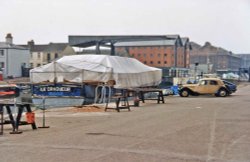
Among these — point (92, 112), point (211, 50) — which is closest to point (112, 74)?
point (92, 112)

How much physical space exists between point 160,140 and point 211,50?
562ft

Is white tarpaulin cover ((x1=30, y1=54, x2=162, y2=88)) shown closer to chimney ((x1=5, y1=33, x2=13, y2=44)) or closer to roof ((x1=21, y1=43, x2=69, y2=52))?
chimney ((x1=5, y1=33, x2=13, y2=44))

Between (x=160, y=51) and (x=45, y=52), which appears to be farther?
(x=160, y=51)

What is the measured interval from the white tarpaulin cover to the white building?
46.4m

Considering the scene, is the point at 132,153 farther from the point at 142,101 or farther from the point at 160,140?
the point at 142,101

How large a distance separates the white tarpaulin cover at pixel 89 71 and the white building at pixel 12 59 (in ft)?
152

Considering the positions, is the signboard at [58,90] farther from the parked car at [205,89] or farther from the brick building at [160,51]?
the brick building at [160,51]

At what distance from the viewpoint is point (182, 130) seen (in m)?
14.7

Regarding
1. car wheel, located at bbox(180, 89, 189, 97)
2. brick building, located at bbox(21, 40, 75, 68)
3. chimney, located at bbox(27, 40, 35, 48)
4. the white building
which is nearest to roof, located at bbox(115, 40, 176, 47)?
brick building, located at bbox(21, 40, 75, 68)

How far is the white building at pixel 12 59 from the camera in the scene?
85.3m

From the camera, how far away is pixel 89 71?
36.6 meters

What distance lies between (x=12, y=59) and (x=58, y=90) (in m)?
55.5

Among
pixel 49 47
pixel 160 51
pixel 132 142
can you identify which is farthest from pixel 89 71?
pixel 160 51

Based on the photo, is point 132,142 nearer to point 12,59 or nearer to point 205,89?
point 205,89
